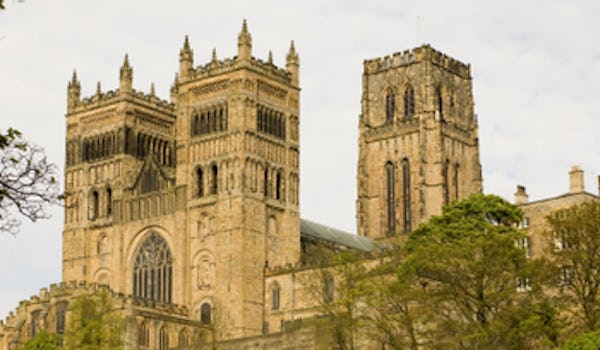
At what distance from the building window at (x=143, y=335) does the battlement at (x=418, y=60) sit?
55.4 metres

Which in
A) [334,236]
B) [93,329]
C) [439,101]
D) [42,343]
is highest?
[439,101]

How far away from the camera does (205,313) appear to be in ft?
326

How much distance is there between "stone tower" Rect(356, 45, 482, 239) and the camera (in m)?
133

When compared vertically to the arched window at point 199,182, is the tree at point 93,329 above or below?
below

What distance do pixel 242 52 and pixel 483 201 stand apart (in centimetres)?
2550

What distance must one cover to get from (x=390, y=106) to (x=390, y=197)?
34.8 feet

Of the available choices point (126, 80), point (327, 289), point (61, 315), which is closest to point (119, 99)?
point (126, 80)

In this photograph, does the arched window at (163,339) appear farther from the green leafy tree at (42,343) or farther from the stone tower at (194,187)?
the green leafy tree at (42,343)

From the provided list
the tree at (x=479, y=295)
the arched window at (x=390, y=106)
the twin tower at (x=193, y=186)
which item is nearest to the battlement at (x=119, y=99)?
the twin tower at (x=193, y=186)

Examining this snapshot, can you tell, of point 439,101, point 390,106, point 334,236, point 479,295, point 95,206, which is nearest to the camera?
point 479,295

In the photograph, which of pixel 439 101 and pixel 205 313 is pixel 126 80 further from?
pixel 439 101

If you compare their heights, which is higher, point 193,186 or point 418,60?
point 418,60

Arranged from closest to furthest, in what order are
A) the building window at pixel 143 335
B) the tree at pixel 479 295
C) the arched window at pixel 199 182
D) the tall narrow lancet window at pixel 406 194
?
the tree at pixel 479 295 → the building window at pixel 143 335 → the arched window at pixel 199 182 → the tall narrow lancet window at pixel 406 194

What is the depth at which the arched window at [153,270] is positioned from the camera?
10325 cm
